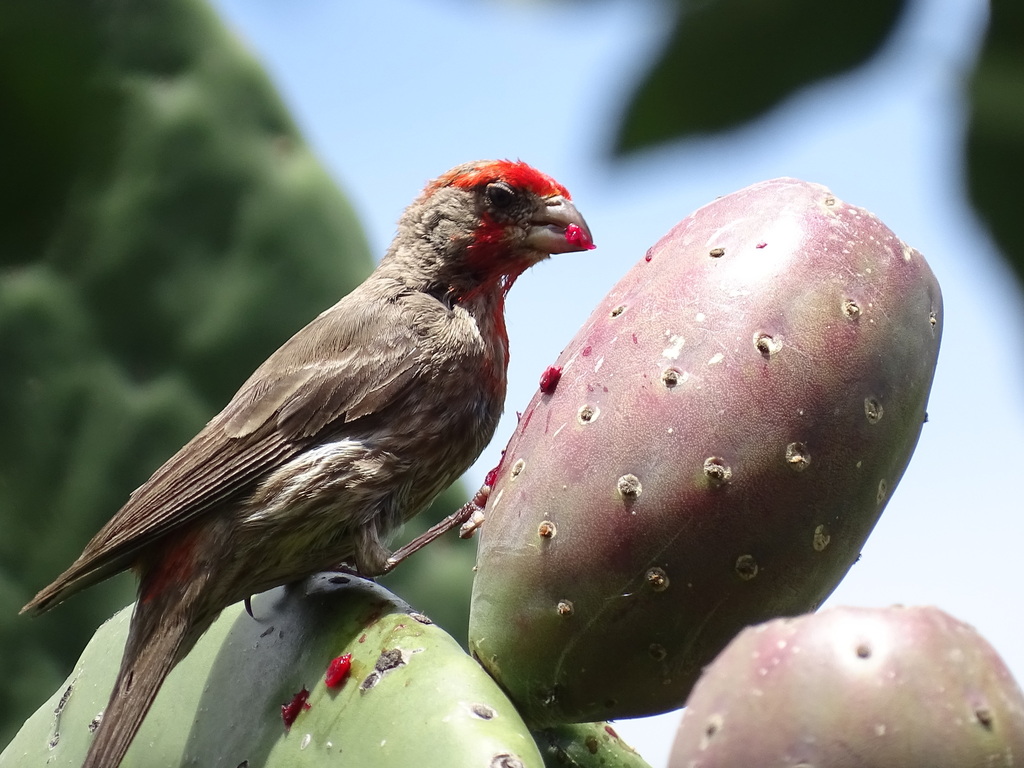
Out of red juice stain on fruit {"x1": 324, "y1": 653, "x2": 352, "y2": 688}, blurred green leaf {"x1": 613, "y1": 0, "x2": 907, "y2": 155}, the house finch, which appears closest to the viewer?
red juice stain on fruit {"x1": 324, "y1": 653, "x2": 352, "y2": 688}

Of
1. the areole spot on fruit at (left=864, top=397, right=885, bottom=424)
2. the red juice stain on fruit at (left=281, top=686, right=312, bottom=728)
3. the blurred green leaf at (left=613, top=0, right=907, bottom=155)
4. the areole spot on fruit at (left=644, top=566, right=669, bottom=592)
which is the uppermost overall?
the blurred green leaf at (left=613, top=0, right=907, bottom=155)

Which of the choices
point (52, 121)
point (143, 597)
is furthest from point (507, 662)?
point (52, 121)

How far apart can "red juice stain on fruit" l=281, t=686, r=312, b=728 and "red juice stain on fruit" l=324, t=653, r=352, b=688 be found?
0.17 ft

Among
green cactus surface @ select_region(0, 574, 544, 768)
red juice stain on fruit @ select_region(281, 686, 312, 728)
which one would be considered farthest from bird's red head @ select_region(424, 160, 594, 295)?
red juice stain on fruit @ select_region(281, 686, 312, 728)

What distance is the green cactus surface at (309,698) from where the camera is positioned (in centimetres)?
210

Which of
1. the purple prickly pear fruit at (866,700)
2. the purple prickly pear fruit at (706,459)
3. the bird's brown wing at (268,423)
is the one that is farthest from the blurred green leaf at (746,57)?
the purple prickly pear fruit at (866,700)

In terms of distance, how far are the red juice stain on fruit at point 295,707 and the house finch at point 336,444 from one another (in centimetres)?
58

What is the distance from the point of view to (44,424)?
13.8 ft

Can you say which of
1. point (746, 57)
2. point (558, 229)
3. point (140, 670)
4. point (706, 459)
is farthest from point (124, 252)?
point (706, 459)

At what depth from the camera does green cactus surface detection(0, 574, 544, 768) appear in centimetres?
210

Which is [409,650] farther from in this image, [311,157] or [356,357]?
[311,157]

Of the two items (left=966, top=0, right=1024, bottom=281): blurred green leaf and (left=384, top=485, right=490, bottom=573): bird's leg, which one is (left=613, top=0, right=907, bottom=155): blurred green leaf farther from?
(left=384, top=485, right=490, bottom=573): bird's leg

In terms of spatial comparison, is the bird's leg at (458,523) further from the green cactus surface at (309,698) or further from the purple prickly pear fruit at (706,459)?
the purple prickly pear fruit at (706,459)

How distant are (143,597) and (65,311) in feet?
4.48
